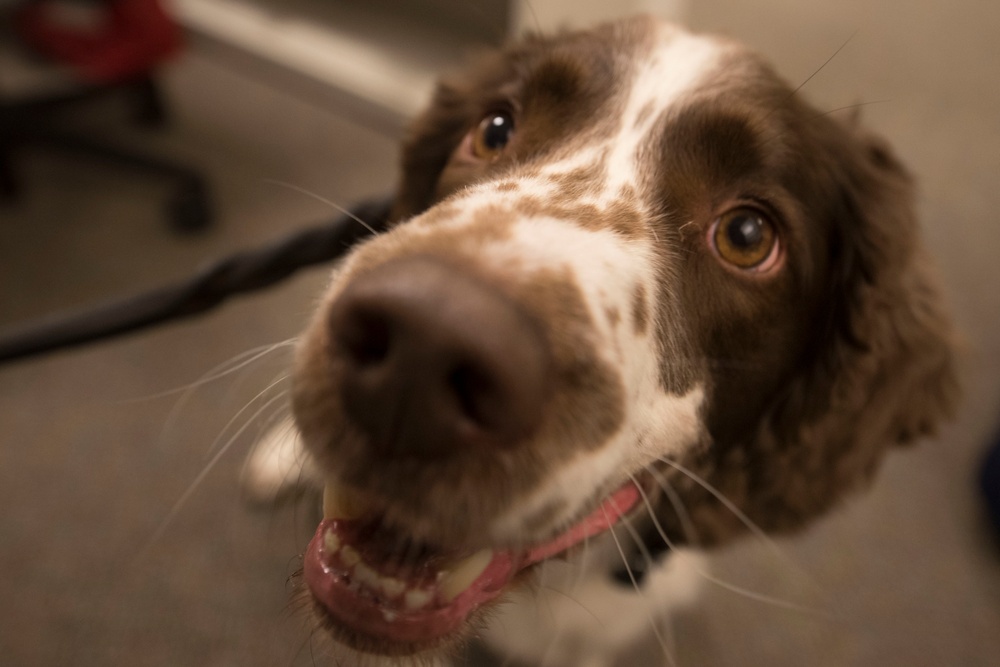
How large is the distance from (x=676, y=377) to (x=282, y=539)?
1.24 m

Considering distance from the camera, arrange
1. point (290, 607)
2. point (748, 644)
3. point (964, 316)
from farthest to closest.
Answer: point (964, 316)
point (748, 644)
point (290, 607)

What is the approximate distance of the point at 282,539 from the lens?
1789 mm

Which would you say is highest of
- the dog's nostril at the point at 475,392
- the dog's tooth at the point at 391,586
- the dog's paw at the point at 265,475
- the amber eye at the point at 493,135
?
the dog's nostril at the point at 475,392

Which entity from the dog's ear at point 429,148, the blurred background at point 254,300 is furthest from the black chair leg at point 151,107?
the dog's ear at point 429,148

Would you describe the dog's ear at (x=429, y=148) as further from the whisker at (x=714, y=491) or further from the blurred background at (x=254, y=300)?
the whisker at (x=714, y=491)

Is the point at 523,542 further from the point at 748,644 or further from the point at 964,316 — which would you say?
the point at 964,316

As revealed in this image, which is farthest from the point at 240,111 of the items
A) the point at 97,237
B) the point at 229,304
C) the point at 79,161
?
the point at 229,304

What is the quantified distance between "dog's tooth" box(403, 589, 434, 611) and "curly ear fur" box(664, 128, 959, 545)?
0.63 m

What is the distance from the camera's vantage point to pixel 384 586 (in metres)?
0.87

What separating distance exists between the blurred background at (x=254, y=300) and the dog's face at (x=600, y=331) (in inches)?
11.1

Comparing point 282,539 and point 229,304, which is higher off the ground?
point 282,539

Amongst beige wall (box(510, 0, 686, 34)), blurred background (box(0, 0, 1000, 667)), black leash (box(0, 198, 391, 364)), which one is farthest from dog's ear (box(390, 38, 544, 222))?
beige wall (box(510, 0, 686, 34))

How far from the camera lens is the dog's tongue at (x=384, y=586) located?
86 cm

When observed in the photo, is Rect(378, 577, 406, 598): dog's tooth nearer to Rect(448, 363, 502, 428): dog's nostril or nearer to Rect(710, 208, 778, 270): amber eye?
Rect(448, 363, 502, 428): dog's nostril
